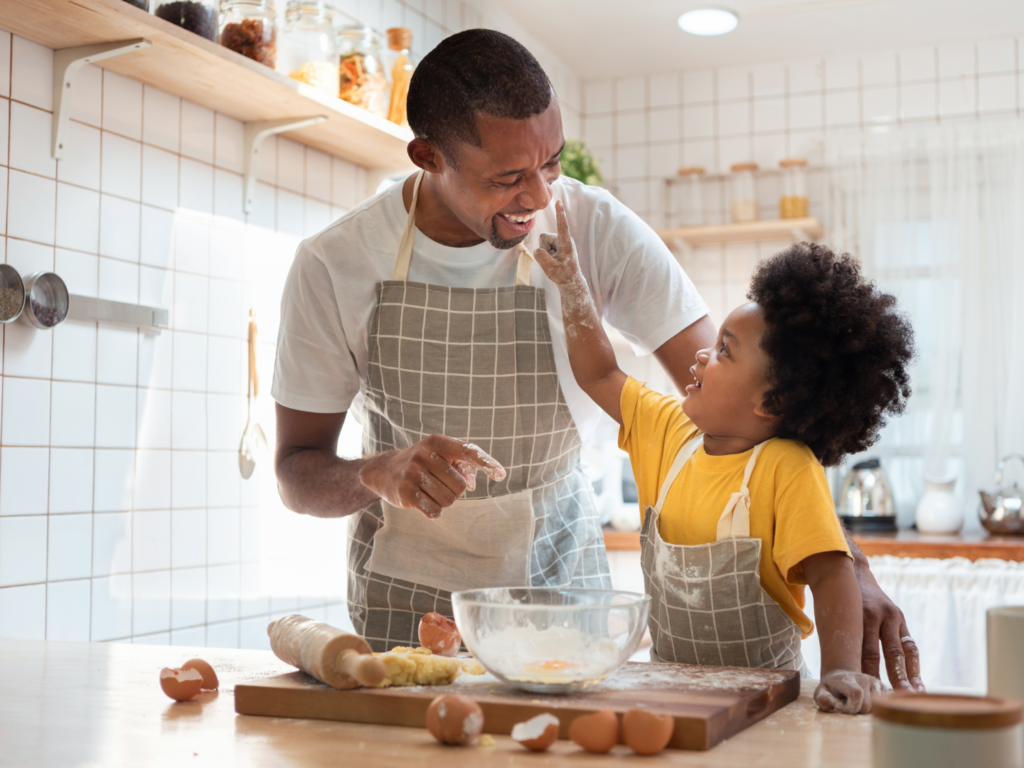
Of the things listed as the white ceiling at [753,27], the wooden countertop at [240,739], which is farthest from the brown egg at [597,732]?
the white ceiling at [753,27]

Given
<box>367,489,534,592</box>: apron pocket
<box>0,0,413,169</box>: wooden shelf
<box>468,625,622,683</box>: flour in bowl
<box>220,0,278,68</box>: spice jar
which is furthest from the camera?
<box>220,0,278,68</box>: spice jar

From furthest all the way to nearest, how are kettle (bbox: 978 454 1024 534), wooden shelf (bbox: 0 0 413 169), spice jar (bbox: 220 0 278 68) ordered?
kettle (bbox: 978 454 1024 534) → spice jar (bbox: 220 0 278 68) → wooden shelf (bbox: 0 0 413 169)

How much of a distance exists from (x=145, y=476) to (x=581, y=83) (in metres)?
2.93

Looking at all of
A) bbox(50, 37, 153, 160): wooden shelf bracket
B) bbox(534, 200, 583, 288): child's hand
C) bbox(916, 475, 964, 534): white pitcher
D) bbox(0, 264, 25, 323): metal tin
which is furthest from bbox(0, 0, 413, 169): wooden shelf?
bbox(916, 475, 964, 534): white pitcher

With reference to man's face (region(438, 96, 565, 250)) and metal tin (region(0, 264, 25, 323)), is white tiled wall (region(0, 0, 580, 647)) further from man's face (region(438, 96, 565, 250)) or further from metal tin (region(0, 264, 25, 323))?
man's face (region(438, 96, 565, 250))

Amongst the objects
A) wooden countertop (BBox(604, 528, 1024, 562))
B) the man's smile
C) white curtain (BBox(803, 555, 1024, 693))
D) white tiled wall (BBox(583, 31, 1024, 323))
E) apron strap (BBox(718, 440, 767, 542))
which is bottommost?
white curtain (BBox(803, 555, 1024, 693))

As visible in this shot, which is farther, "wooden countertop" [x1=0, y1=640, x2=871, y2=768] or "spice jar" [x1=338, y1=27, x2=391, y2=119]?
"spice jar" [x1=338, y1=27, x2=391, y2=119]

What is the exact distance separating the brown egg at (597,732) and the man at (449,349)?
63 cm

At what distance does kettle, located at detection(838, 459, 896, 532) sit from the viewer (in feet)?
11.2

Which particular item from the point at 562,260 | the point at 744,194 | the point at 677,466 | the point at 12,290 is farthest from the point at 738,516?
Answer: the point at 744,194

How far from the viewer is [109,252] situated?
6.28ft

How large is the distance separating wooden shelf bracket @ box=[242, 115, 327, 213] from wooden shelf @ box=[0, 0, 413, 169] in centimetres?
2

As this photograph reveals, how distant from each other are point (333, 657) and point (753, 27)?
3.34 m

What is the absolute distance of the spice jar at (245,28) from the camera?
195cm
